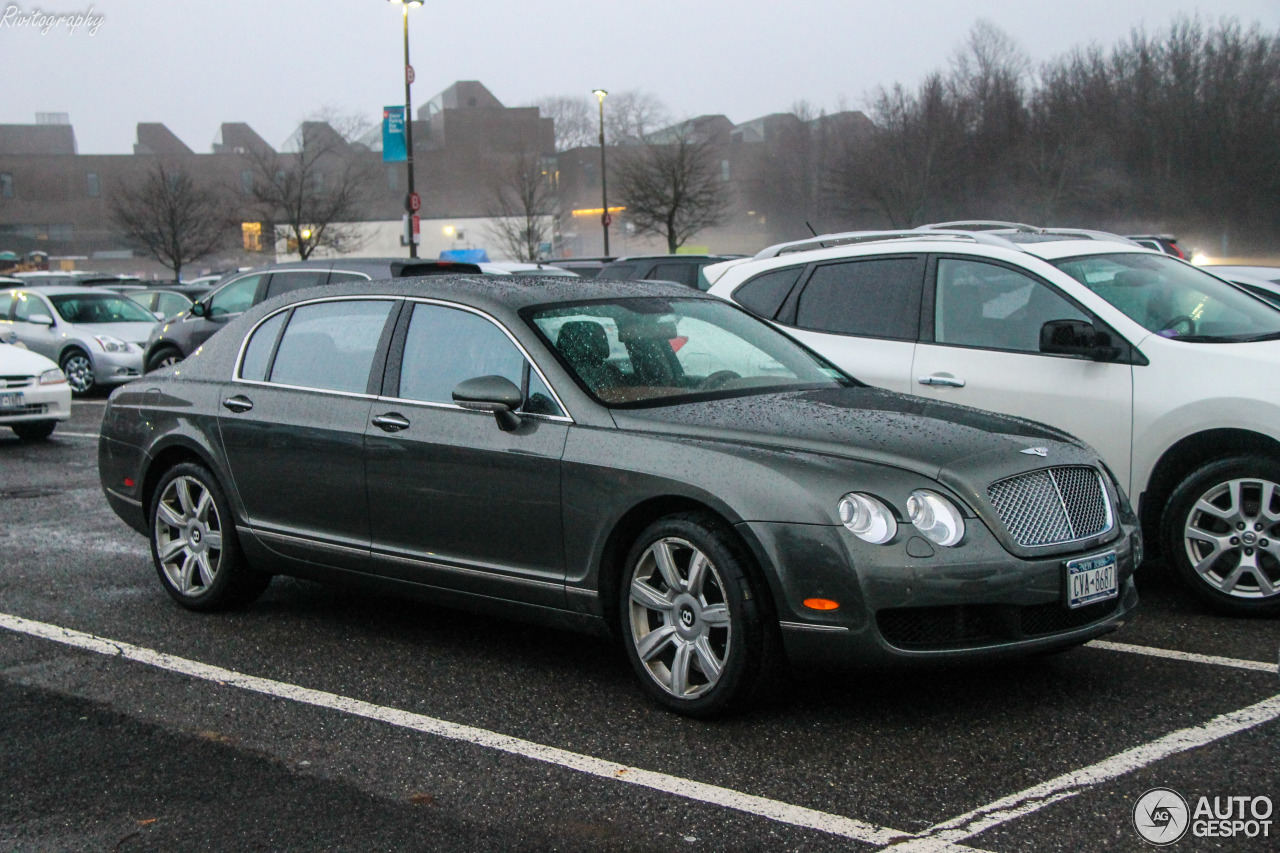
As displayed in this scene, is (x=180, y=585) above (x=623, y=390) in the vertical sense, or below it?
below

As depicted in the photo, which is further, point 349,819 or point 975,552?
point 975,552

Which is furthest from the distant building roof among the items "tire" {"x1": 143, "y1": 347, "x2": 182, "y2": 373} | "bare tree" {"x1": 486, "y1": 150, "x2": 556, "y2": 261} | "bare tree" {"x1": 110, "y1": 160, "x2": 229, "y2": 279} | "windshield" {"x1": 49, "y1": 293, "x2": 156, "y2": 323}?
"tire" {"x1": 143, "y1": 347, "x2": 182, "y2": 373}

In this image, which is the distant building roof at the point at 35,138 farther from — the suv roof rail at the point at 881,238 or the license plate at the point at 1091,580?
the license plate at the point at 1091,580

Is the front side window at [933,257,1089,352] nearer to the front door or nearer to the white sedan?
the front door

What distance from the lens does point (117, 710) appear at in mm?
4703

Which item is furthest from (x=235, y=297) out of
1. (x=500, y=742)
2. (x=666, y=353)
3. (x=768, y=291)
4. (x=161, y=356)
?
(x=500, y=742)

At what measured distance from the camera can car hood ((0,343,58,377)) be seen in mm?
13250

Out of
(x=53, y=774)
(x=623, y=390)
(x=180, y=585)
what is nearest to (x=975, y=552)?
(x=623, y=390)

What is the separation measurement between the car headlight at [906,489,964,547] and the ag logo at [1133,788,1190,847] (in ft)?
3.11

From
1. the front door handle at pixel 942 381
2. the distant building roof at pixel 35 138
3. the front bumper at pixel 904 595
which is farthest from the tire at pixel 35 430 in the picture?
the distant building roof at pixel 35 138

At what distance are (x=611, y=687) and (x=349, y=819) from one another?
4.75 feet

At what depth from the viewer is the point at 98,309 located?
20.1m

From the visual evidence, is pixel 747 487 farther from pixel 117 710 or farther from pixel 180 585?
pixel 180 585

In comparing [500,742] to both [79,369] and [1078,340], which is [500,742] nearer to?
[1078,340]
